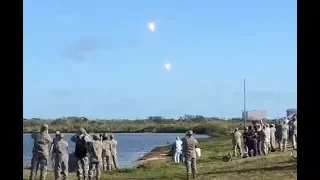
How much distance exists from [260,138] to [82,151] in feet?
9.81

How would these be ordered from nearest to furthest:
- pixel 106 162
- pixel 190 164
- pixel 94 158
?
pixel 94 158 < pixel 190 164 < pixel 106 162

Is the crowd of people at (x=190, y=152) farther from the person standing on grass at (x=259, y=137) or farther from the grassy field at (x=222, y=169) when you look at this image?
the person standing on grass at (x=259, y=137)

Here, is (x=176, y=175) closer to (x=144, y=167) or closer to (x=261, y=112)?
(x=144, y=167)

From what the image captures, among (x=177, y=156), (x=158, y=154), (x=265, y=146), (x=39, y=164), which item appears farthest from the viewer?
(x=158, y=154)

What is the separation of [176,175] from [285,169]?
1121 millimetres

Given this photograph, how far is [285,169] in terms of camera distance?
17.7 feet

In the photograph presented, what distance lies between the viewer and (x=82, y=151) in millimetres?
4508

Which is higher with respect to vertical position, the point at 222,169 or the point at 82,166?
the point at 82,166

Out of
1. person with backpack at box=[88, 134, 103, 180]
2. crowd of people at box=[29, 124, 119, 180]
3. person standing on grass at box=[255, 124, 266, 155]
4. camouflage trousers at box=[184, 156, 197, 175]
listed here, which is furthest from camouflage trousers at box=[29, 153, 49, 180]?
person standing on grass at box=[255, 124, 266, 155]

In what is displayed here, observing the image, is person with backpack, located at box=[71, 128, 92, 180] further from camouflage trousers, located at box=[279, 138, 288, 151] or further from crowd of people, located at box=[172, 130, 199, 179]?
camouflage trousers, located at box=[279, 138, 288, 151]

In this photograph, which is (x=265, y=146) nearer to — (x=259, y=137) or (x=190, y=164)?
(x=259, y=137)

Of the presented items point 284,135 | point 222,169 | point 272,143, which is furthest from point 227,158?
point 222,169

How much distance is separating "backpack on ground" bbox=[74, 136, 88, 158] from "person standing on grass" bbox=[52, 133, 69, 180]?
0.09 metres
